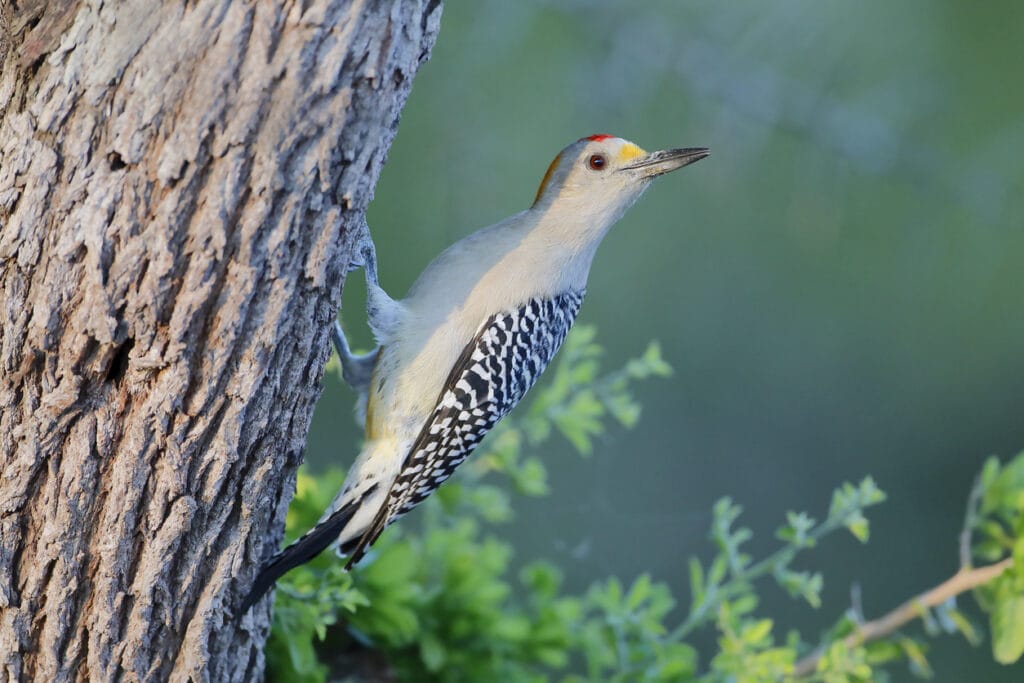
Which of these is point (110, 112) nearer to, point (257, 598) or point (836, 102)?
point (257, 598)

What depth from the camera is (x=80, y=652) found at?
133 centimetres

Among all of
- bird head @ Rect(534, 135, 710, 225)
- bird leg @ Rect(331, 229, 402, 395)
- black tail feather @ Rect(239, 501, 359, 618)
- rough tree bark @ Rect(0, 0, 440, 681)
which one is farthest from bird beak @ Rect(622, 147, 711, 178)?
black tail feather @ Rect(239, 501, 359, 618)

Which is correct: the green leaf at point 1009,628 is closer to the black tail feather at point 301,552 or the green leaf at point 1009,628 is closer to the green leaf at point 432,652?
the green leaf at point 432,652

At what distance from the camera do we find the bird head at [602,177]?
1.92 meters

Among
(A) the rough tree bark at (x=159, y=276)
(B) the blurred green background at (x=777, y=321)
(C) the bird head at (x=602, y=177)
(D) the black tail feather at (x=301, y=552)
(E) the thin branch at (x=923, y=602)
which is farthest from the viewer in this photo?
(B) the blurred green background at (x=777, y=321)

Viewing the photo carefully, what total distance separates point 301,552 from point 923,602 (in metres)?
1.23

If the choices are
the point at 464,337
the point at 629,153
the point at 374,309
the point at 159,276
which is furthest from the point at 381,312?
the point at 159,276

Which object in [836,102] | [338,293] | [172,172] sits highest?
[836,102]

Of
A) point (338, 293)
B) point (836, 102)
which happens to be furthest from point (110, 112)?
point (836, 102)

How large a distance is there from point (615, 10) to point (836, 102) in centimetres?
71

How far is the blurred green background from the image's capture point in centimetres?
370

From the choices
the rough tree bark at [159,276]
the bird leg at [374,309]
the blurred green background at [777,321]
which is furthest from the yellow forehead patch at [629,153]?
the blurred green background at [777,321]

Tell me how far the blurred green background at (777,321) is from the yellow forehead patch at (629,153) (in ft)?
4.63

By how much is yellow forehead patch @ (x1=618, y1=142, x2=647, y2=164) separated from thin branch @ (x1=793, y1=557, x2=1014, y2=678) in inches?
41.1
